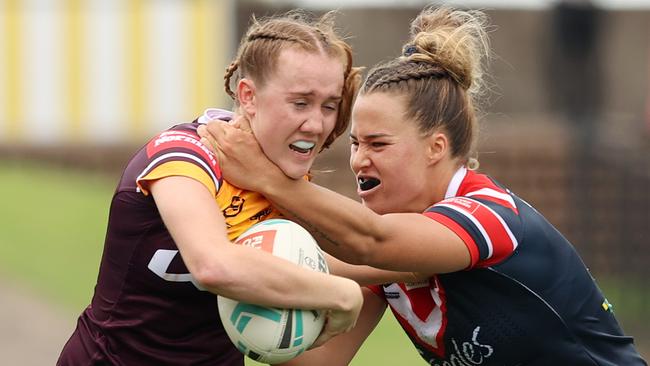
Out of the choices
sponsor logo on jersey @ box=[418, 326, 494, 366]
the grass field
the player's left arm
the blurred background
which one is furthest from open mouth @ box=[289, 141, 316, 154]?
the blurred background

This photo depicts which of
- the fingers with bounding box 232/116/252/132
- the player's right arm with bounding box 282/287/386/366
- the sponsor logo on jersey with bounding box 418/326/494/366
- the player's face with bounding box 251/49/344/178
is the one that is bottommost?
the player's right arm with bounding box 282/287/386/366

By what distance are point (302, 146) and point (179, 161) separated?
49 cm

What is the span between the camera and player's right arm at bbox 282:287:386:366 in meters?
5.37

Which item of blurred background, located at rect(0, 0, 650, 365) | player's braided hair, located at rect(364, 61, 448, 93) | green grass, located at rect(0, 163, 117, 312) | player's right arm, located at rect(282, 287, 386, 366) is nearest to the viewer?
player's braided hair, located at rect(364, 61, 448, 93)

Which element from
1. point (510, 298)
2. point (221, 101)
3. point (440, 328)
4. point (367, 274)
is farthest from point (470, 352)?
point (221, 101)

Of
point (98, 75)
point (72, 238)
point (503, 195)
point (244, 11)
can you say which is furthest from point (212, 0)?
point (503, 195)

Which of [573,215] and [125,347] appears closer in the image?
[125,347]

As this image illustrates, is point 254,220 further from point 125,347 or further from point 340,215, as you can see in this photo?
point 125,347

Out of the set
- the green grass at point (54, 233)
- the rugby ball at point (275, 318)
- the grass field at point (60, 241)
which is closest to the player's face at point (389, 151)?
the rugby ball at point (275, 318)

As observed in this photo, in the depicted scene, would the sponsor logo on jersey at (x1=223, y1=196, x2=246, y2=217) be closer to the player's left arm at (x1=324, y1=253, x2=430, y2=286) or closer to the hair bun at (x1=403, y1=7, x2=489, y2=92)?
the player's left arm at (x1=324, y1=253, x2=430, y2=286)

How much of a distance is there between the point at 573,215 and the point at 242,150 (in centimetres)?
1090

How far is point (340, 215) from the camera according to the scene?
4738 mm

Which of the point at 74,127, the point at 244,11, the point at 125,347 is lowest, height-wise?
the point at 74,127

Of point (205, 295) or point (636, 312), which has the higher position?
point (205, 295)
